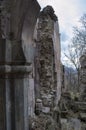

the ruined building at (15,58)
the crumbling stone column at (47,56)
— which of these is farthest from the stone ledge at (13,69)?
the crumbling stone column at (47,56)

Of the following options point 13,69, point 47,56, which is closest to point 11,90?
point 13,69

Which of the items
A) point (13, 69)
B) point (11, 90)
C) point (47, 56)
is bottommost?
point (11, 90)

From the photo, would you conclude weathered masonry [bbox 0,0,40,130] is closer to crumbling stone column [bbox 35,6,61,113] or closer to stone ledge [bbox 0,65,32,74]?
stone ledge [bbox 0,65,32,74]

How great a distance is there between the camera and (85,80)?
13.5 m

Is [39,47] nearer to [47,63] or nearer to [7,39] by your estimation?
[47,63]

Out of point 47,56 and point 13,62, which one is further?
point 47,56

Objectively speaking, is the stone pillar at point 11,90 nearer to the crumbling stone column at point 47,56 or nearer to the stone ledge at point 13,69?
the stone ledge at point 13,69

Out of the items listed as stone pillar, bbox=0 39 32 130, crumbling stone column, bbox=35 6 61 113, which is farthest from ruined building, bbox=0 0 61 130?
crumbling stone column, bbox=35 6 61 113

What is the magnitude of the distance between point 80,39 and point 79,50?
1203mm

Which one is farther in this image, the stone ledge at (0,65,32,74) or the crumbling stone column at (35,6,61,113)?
the crumbling stone column at (35,6,61,113)

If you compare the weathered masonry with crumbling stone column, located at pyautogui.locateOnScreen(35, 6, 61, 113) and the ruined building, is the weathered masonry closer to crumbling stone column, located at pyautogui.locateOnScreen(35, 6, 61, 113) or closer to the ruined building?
the ruined building

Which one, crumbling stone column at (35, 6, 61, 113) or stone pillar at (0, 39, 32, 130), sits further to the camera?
crumbling stone column at (35, 6, 61, 113)

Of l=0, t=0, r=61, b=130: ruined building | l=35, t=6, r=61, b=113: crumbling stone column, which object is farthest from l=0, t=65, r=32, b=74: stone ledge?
l=35, t=6, r=61, b=113: crumbling stone column

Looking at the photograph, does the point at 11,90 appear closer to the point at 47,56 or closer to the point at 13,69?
the point at 13,69
